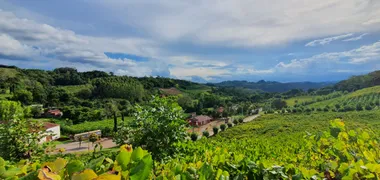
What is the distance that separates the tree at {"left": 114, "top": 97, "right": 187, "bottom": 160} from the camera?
495 centimetres

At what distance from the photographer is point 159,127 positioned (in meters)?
5.02

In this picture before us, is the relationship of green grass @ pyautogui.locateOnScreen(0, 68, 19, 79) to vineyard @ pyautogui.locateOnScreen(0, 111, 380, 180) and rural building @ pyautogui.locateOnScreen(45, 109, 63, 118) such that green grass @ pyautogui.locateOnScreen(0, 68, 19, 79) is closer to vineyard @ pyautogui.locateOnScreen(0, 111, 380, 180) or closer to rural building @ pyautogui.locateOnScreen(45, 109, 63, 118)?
rural building @ pyautogui.locateOnScreen(45, 109, 63, 118)

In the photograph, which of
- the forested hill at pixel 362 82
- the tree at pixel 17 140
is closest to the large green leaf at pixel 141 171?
the tree at pixel 17 140

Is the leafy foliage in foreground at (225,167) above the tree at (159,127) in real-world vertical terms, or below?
above

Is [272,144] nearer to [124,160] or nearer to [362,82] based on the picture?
[124,160]

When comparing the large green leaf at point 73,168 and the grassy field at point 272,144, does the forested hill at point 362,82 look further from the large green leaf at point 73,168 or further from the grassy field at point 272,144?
the large green leaf at point 73,168

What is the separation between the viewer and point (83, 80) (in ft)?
289

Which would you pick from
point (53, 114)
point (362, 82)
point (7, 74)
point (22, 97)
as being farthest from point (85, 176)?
point (362, 82)

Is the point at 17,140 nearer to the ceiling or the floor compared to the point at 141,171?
nearer to the floor

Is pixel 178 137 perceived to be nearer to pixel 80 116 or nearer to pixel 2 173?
pixel 2 173

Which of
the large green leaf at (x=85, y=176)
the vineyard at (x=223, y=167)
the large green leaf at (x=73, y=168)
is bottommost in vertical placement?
the vineyard at (x=223, y=167)

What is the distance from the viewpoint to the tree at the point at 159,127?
16.2ft

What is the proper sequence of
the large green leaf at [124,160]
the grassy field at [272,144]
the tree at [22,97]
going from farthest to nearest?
the tree at [22,97], the grassy field at [272,144], the large green leaf at [124,160]

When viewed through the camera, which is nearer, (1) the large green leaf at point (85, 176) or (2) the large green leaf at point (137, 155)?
(1) the large green leaf at point (85, 176)
